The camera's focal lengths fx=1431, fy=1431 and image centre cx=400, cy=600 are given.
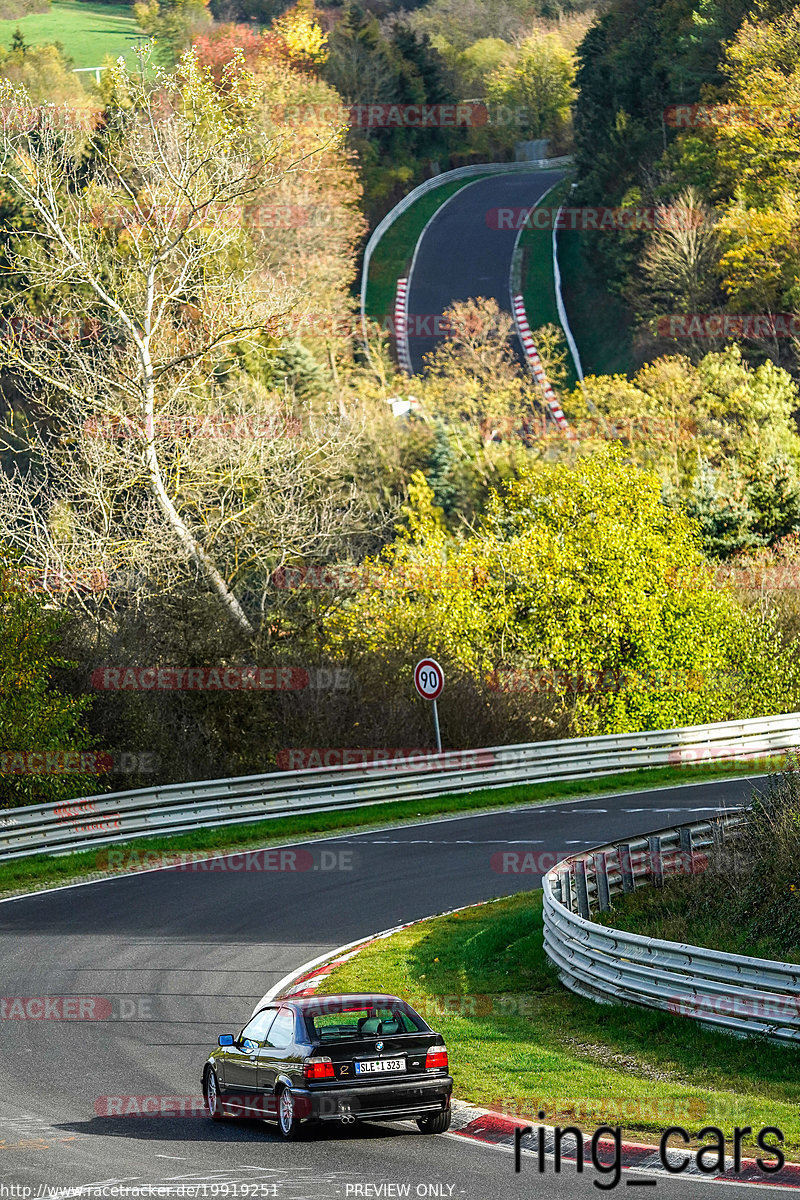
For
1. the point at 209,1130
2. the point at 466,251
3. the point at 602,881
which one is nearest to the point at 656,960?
the point at 602,881

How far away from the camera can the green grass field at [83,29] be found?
125975 millimetres

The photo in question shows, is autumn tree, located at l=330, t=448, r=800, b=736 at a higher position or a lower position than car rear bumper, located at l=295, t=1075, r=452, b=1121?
lower

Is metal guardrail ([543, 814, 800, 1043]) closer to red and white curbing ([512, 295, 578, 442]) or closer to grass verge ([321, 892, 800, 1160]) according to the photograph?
grass verge ([321, 892, 800, 1160])

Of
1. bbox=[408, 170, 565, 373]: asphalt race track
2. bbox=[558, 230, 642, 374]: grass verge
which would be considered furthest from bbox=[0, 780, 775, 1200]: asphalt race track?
bbox=[408, 170, 565, 373]: asphalt race track

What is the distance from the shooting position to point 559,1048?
12.6m

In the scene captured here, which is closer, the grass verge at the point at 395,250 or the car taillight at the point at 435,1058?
the car taillight at the point at 435,1058

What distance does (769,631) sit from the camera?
128ft

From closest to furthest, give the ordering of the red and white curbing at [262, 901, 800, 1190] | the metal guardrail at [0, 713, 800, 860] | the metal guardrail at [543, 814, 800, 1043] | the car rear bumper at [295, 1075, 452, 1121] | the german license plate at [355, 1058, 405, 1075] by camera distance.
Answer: the red and white curbing at [262, 901, 800, 1190]
the car rear bumper at [295, 1075, 452, 1121]
the german license plate at [355, 1058, 405, 1075]
the metal guardrail at [543, 814, 800, 1043]
the metal guardrail at [0, 713, 800, 860]

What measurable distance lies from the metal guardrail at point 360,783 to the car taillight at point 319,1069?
47.7 feet

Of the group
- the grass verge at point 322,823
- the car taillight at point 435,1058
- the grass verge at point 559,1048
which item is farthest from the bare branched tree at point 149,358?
the car taillight at point 435,1058

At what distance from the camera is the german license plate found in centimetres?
1005

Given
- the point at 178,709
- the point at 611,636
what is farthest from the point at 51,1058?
the point at 611,636

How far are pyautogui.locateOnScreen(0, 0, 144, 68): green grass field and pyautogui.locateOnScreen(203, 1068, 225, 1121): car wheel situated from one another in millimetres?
120282

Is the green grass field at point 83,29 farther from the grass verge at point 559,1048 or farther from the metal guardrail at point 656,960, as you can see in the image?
the grass verge at point 559,1048
